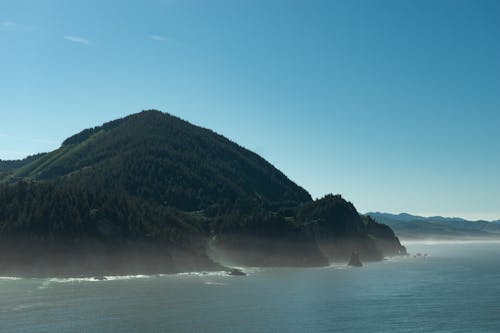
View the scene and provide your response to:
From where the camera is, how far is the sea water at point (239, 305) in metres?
107

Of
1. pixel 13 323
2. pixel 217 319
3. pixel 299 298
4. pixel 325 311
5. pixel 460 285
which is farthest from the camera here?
pixel 460 285

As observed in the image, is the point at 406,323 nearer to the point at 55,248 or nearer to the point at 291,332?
the point at 291,332

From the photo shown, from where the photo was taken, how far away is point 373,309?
5148 inches

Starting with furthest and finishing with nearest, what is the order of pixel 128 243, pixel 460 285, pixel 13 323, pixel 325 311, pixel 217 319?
pixel 128 243, pixel 460 285, pixel 325 311, pixel 217 319, pixel 13 323

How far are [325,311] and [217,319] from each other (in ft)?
89.4

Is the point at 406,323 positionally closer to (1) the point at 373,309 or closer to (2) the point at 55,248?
(1) the point at 373,309

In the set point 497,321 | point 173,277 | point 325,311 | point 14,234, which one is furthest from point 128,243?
point 497,321

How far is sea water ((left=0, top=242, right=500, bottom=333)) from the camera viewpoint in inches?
4213

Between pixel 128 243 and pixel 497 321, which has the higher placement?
pixel 128 243

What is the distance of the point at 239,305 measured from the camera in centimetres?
13025

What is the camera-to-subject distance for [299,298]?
480ft

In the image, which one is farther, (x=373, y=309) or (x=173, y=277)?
(x=173, y=277)

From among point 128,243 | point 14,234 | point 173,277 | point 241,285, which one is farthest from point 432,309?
point 14,234

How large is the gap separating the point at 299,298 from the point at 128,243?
75979mm
